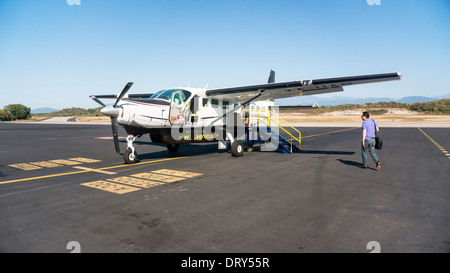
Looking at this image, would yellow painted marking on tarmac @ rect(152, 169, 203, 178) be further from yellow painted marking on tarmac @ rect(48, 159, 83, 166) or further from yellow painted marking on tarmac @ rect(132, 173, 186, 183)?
yellow painted marking on tarmac @ rect(48, 159, 83, 166)

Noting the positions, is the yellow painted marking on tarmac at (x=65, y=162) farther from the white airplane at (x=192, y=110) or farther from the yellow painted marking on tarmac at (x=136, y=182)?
the yellow painted marking on tarmac at (x=136, y=182)

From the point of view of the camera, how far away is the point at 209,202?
19.6 ft

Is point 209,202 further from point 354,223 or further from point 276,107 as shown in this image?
point 276,107

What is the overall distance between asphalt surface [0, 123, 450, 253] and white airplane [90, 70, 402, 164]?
1.70 metres

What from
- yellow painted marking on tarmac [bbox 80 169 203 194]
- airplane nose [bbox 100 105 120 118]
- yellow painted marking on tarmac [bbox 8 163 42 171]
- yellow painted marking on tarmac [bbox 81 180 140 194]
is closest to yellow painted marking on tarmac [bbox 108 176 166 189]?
yellow painted marking on tarmac [bbox 80 169 203 194]

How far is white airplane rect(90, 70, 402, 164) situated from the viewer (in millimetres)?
10016

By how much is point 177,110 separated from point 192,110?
3.35ft

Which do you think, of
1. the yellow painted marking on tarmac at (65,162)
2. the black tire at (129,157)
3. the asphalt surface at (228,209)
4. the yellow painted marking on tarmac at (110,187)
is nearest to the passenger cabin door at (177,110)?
the black tire at (129,157)

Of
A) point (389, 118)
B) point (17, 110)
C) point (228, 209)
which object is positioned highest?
point (17, 110)

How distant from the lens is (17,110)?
3009 inches

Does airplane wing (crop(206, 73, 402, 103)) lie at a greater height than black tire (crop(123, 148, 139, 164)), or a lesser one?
greater

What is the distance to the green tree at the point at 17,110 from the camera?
7562 cm

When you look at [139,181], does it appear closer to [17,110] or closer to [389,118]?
[389,118]

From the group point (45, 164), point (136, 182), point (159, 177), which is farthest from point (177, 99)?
point (45, 164)
